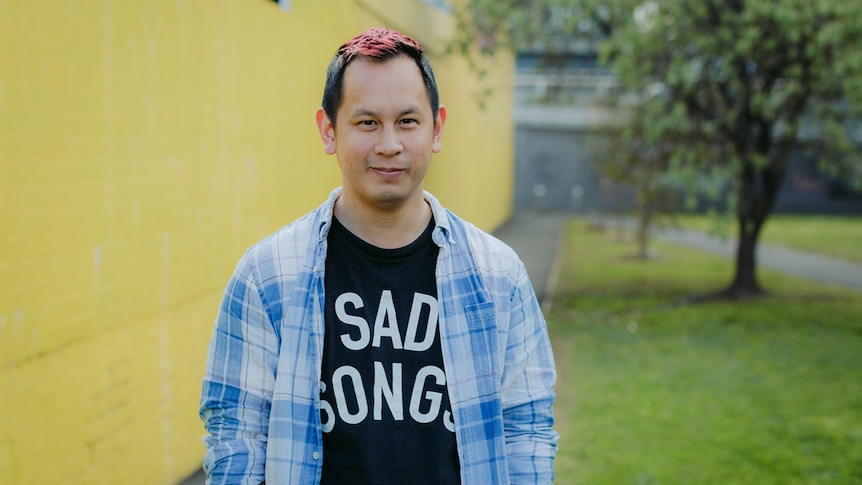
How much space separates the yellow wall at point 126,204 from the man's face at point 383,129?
6.48 feet

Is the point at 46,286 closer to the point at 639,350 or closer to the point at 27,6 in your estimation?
the point at 27,6

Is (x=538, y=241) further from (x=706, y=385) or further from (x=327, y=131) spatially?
(x=327, y=131)

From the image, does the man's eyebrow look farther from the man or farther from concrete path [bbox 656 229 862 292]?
concrete path [bbox 656 229 862 292]

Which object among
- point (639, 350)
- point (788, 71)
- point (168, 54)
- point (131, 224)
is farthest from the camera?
point (788, 71)

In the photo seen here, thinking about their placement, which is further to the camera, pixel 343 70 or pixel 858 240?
pixel 858 240

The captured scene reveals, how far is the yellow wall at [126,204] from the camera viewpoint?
3.48 m

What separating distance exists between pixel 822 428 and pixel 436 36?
347 inches

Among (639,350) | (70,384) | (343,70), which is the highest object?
(343,70)

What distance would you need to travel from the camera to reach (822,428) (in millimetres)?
6621

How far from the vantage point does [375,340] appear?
6.24 feet

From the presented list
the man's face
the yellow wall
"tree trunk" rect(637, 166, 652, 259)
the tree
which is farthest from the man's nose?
"tree trunk" rect(637, 166, 652, 259)

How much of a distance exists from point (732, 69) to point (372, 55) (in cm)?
968

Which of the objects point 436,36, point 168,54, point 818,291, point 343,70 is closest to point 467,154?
point 436,36

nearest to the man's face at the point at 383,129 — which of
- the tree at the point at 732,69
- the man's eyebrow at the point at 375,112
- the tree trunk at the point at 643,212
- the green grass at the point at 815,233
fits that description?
the man's eyebrow at the point at 375,112
